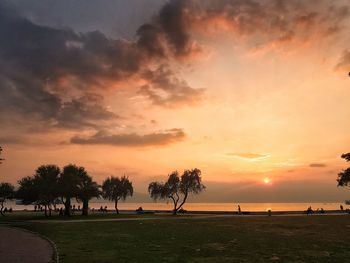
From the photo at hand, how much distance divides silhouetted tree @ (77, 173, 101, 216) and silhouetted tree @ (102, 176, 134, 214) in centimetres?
1646

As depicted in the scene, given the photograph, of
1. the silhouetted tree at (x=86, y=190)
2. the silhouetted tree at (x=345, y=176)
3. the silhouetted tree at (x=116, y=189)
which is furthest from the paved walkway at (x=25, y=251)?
the silhouetted tree at (x=116, y=189)

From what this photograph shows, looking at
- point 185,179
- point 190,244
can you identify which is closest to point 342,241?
point 190,244

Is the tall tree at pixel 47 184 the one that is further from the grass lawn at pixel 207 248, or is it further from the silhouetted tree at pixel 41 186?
the grass lawn at pixel 207 248

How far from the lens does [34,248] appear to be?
1128 inches

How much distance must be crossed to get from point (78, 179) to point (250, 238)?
5813 cm

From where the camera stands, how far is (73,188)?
86375mm

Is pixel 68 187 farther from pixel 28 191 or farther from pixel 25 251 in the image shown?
pixel 25 251

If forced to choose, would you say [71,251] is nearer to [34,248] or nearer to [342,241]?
[34,248]

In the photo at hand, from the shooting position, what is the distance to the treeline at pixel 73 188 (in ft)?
281

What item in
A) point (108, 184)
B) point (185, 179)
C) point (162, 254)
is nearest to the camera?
point (162, 254)

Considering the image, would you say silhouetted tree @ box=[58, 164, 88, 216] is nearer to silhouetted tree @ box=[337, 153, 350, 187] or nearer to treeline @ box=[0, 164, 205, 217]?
treeline @ box=[0, 164, 205, 217]

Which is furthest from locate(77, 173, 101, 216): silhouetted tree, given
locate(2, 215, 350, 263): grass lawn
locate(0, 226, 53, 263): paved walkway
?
locate(0, 226, 53, 263): paved walkway

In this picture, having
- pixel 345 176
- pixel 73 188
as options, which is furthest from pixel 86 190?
pixel 345 176

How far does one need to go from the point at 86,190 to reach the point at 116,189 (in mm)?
22900
